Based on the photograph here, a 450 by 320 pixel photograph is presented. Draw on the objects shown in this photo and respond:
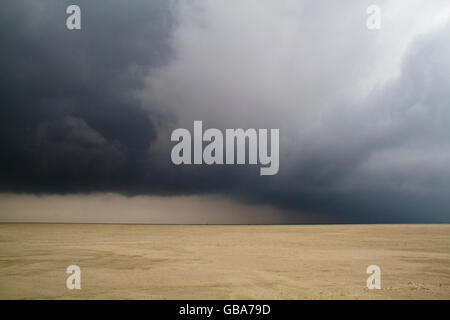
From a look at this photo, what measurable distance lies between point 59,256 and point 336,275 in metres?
15.4

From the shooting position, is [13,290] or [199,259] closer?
[13,290]

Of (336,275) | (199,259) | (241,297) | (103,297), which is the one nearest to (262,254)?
(199,259)

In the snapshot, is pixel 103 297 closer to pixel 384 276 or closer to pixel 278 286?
pixel 278 286

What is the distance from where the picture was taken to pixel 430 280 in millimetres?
12906

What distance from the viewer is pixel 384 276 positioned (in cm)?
1348

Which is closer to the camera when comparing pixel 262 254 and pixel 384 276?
pixel 384 276

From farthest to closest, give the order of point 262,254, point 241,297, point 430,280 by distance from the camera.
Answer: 1. point 262,254
2. point 430,280
3. point 241,297

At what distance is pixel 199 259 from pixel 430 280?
10.8 meters
